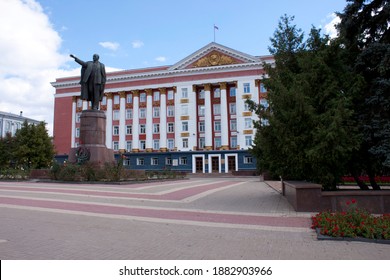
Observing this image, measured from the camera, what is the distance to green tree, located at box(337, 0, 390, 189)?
10.3 metres

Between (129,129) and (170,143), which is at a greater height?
(129,129)

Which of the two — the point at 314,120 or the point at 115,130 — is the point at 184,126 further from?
the point at 314,120

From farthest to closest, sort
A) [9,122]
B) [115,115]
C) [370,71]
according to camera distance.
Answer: [9,122] < [115,115] < [370,71]

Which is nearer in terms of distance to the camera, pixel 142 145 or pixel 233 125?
pixel 233 125

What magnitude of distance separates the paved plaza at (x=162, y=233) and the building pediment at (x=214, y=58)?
148 ft

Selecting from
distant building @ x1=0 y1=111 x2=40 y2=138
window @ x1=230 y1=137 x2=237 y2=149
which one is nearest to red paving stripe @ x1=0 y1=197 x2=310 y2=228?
window @ x1=230 y1=137 x2=237 y2=149

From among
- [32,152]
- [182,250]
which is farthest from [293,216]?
[32,152]

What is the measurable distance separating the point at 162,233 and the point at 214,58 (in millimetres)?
50291

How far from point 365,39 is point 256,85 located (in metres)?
40.7

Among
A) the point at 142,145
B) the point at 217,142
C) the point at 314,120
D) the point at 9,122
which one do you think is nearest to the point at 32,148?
the point at 142,145

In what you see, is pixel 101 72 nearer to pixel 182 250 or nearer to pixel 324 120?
pixel 324 120

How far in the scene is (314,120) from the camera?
1044cm

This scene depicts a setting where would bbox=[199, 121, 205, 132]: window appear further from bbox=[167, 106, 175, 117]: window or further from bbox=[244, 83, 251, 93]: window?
bbox=[244, 83, 251, 93]: window

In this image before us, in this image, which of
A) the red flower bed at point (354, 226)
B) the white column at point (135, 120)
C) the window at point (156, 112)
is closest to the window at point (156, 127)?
the window at point (156, 112)
